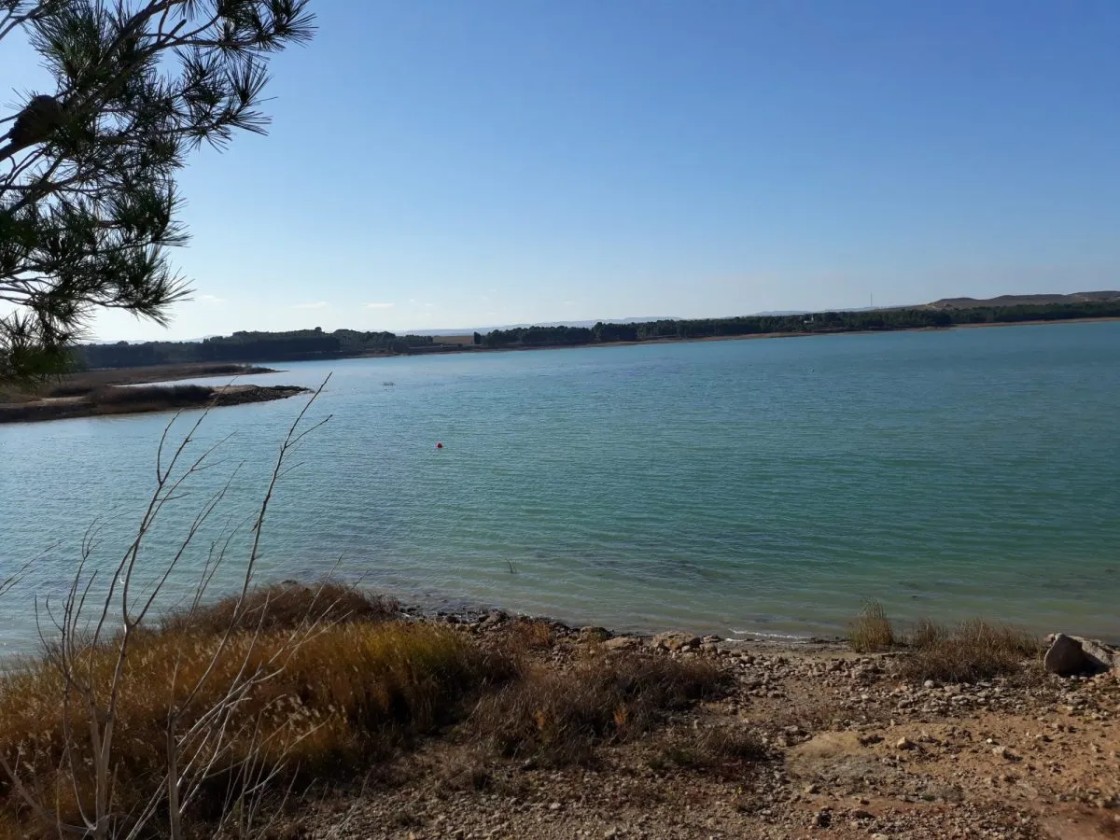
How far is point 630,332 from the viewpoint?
177 m

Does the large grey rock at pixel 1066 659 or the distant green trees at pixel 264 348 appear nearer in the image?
the large grey rock at pixel 1066 659

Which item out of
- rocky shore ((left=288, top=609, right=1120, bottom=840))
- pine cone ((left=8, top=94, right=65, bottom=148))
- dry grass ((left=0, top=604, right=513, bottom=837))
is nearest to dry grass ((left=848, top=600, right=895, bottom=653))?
rocky shore ((left=288, top=609, right=1120, bottom=840))

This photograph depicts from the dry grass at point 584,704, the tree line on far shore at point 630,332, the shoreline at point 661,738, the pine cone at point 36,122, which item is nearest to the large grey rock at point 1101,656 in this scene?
the shoreline at point 661,738

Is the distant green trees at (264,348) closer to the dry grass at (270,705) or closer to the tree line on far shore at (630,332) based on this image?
the tree line on far shore at (630,332)

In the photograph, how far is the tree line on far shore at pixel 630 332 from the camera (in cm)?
14838

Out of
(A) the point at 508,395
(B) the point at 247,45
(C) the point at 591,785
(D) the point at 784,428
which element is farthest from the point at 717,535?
(A) the point at 508,395

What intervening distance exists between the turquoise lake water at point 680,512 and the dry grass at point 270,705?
1006 mm

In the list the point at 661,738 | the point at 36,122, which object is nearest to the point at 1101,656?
the point at 661,738

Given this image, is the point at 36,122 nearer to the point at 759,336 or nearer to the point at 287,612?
the point at 287,612

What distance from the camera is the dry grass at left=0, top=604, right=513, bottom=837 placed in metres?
5.62

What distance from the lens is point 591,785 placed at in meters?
5.69

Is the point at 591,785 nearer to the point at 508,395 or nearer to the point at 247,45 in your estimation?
the point at 247,45

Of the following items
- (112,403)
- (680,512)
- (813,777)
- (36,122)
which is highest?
(36,122)

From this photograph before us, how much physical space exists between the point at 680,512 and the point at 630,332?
160630 millimetres
